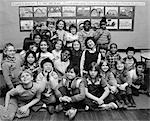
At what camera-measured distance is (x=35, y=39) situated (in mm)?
2600

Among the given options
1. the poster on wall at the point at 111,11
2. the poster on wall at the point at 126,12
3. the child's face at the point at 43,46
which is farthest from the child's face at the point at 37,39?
the poster on wall at the point at 126,12

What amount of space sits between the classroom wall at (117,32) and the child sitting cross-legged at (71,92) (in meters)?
1.56

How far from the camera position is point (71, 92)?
82.0 inches

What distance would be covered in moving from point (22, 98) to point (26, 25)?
1.67 meters

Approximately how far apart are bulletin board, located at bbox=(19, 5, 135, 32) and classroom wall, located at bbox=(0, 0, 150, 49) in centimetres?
12

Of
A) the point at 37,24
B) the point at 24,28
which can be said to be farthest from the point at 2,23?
the point at 37,24

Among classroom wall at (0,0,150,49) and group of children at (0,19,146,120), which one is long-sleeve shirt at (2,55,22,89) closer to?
group of children at (0,19,146,120)

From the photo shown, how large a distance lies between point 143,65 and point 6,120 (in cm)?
153

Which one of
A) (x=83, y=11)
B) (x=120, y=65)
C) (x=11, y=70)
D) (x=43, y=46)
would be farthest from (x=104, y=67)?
(x=83, y=11)

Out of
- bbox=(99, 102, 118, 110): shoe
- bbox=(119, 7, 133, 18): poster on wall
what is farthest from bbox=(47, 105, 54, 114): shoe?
bbox=(119, 7, 133, 18): poster on wall

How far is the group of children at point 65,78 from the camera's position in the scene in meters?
2.00

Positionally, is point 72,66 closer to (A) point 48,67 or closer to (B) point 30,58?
(A) point 48,67

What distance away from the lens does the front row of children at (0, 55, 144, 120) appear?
1.96 meters

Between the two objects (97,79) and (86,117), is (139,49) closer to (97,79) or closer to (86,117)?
(97,79)
